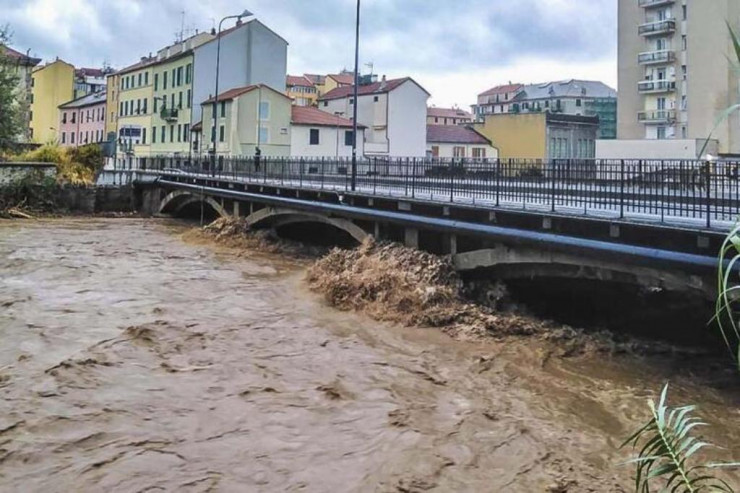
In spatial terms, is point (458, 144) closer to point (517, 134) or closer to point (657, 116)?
point (517, 134)

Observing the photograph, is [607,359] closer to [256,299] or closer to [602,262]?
[602,262]

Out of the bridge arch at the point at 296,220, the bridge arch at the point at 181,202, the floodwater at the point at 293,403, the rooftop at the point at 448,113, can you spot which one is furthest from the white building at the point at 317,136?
the rooftop at the point at 448,113

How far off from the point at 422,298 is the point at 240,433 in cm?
691

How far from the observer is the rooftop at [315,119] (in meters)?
53.2

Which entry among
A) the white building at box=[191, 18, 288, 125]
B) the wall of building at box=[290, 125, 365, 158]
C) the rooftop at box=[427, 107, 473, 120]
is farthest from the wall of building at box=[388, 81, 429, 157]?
the rooftop at box=[427, 107, 473, 120]

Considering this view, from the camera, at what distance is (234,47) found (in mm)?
57750

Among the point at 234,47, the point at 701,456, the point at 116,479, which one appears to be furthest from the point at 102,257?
the point at 234,47

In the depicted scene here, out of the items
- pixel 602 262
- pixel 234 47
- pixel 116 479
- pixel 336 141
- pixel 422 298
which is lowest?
pixel 116 479

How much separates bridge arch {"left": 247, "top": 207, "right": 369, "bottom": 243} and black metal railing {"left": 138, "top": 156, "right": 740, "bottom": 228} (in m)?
0.93

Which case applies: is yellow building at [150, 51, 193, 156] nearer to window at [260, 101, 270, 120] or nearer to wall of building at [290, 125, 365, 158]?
window at [260, 101, 270, 120]

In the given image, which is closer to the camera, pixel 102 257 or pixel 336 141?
pixel 102 257

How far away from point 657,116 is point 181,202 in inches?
1385

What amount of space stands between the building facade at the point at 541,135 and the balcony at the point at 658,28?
27.2 feet

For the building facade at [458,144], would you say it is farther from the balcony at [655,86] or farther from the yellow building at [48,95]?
the yellow building at [48,95]
